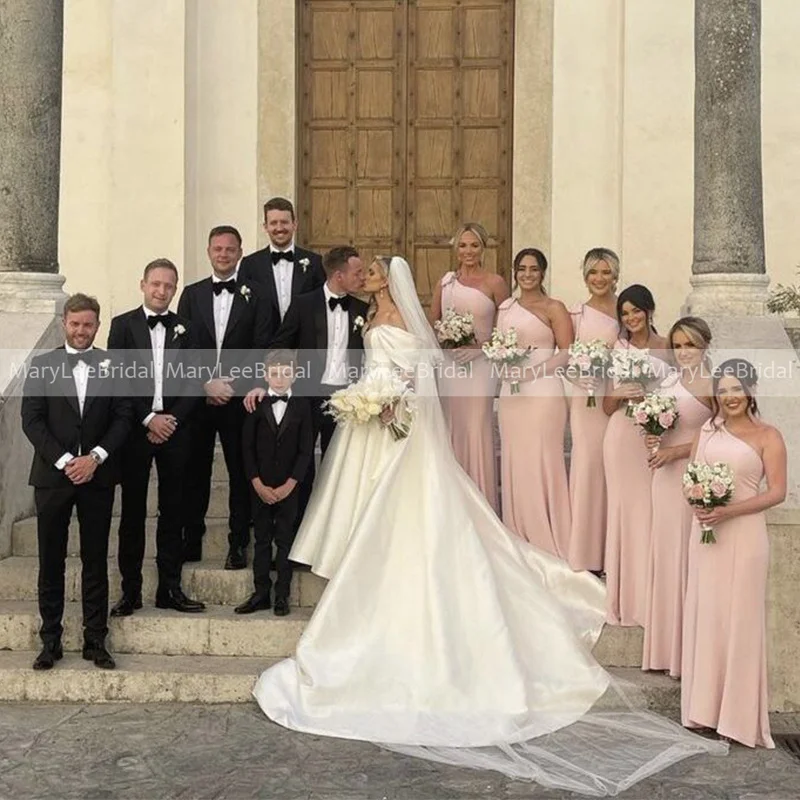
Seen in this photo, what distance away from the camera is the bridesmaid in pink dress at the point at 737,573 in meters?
6.21

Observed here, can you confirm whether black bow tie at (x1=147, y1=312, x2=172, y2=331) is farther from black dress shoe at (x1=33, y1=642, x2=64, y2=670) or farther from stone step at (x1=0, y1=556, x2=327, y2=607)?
black dress shoe at (x1=33, y1=642, x2=64, y2=670)

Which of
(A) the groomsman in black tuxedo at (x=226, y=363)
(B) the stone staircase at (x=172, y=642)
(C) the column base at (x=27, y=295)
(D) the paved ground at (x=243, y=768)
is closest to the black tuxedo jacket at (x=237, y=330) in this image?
(A) the groomsman in black tuxedo at (x=226, y=363)

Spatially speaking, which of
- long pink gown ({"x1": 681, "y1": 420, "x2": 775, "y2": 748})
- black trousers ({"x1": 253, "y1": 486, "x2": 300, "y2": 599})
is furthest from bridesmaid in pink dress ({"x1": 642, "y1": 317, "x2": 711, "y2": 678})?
black trousers ({"x1": 253, "y1": 486, "x2": 300, "y2": 599})

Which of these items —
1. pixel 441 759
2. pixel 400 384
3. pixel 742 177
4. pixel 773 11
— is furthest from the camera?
→ pixel 773 11

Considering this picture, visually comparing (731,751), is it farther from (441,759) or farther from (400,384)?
(400,384)

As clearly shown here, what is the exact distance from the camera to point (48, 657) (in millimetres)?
6848

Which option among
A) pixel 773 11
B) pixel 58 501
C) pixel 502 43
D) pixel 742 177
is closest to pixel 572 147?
pixel 502 43

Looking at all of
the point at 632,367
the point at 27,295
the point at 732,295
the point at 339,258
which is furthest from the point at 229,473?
the point at 732,295

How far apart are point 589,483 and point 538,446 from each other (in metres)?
0.42

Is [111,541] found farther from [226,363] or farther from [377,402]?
[377,402]

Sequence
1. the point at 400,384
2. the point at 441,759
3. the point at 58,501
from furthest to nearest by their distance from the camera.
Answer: the point at 400,384 < the point at 58,501 < the point at 441,759

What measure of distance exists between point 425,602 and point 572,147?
650cm

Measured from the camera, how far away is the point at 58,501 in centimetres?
675

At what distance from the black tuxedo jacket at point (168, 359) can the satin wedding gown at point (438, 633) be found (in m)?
0.94
